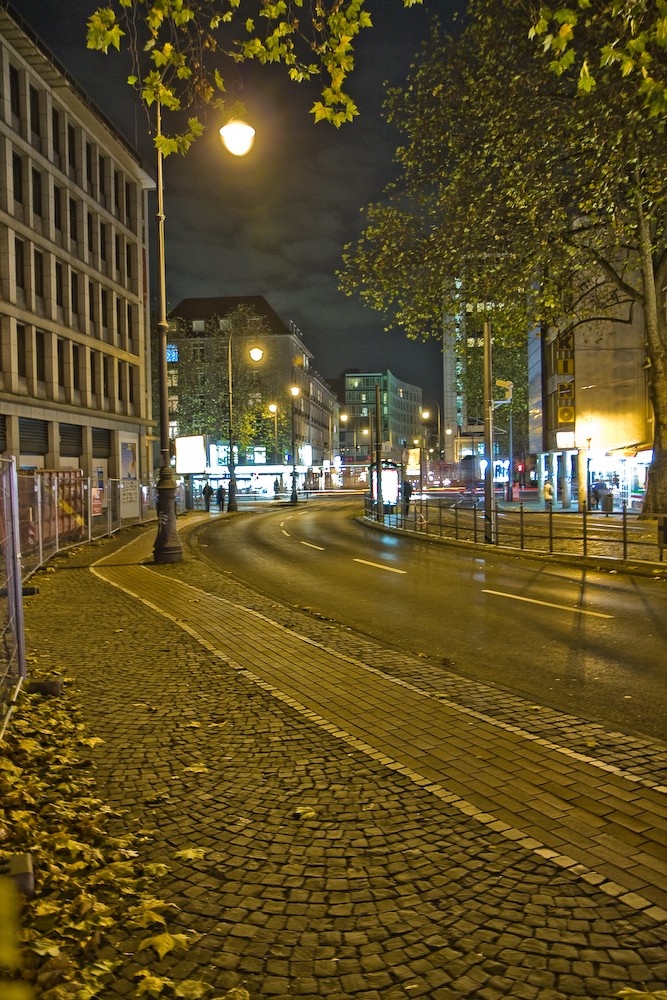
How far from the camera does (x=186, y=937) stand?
3.00 m

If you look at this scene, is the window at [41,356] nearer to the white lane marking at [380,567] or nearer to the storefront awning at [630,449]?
the white lane marking at [380,567]

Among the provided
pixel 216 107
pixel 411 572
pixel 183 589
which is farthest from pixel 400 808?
pixel 411 572

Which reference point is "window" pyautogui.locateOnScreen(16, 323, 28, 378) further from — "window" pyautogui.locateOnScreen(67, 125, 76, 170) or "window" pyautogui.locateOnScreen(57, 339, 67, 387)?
"window" pyautogui.locateOnScreen(67, 125, 76, 170)

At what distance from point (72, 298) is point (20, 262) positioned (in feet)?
17.6

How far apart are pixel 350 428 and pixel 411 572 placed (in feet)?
552

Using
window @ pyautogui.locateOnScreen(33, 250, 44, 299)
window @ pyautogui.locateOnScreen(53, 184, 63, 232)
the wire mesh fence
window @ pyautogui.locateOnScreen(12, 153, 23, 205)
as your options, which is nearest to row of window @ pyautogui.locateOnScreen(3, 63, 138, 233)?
window @ pyautogui.locateOnScreen(53, 184, 63, 232)

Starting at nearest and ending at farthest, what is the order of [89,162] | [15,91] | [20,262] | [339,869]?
Result: [339,869], [15,91], [20,262], [89,162]

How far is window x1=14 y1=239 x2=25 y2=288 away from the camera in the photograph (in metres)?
33.8

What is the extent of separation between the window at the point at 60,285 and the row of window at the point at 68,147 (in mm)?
5067

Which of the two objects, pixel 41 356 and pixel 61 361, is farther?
pixel 61 361

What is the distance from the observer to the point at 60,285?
3778 centimetres

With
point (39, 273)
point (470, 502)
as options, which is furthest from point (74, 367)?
point (470, 502)

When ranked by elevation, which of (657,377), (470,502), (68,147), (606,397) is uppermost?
(68,147)

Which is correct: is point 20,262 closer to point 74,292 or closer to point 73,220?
point 74,292
